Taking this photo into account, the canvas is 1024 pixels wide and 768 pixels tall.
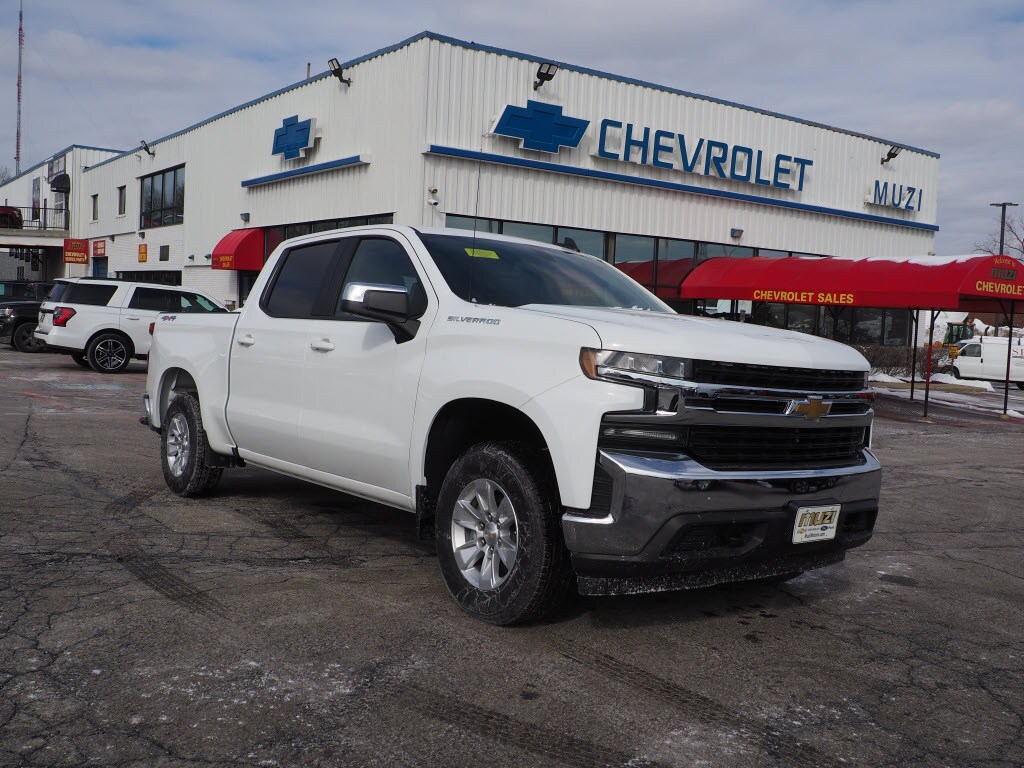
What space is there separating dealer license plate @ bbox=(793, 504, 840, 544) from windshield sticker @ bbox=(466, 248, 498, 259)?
2155 mm

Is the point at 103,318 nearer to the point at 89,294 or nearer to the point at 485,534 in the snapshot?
the point at 89,294

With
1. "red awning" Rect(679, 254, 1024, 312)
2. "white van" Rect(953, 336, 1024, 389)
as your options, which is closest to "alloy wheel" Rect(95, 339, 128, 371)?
"red awning" Rect(679, 254, 1024, 312)

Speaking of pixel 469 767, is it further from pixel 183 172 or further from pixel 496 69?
pixel 183 172

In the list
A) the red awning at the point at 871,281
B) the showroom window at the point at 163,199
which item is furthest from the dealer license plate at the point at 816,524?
the showroom window at the point at 163,199

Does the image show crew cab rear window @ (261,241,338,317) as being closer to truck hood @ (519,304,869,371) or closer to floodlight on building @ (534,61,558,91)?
truck hood @ (519,304,869,371)

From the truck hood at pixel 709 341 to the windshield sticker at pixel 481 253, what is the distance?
61 cm

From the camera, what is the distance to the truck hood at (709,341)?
12.7ft

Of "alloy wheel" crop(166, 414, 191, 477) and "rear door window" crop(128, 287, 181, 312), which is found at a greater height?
"rear door window" crop(128, 287, 181, 312)

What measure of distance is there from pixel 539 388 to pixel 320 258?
2405 millimetres

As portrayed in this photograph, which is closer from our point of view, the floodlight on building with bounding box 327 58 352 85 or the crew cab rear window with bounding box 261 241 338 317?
the crew cab rear window with bounding box 261 241 338 317

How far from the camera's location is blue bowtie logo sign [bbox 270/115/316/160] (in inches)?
912

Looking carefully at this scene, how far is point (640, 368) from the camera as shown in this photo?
3.85 meters

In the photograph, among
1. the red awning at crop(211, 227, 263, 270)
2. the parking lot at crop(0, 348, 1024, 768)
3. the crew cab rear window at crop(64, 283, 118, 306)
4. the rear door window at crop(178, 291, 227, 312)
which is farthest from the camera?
the red awning at crop(211, 227, 263, 270)

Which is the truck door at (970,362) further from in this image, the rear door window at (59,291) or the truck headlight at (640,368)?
the truck headlight at (640,368)
